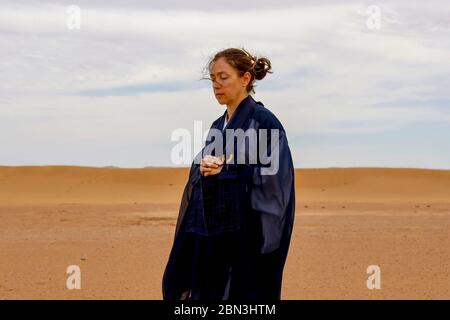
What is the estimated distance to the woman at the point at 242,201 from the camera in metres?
4.78

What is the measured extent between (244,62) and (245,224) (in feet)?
3.06

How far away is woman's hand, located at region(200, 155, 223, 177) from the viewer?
468 cm

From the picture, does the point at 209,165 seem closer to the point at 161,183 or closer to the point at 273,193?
the point at 273,193

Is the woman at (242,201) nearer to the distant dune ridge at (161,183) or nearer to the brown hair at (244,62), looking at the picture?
the brown hair at (244,62)

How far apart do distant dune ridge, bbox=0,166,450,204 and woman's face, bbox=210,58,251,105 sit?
33.9 metres

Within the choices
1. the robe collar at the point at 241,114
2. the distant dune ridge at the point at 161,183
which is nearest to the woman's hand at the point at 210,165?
the robe collar at the point at 241,114

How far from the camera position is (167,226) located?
1958 cm

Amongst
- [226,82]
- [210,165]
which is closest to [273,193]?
[210,165]

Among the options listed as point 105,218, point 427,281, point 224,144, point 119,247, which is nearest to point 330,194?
point 105,218

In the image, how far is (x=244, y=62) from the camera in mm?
4883

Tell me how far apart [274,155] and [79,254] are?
980 cm

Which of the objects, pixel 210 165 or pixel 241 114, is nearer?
pixel 210 165

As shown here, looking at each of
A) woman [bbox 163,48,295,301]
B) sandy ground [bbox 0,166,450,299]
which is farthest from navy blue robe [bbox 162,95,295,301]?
sandy ground [bbox 0,166,450,299]
